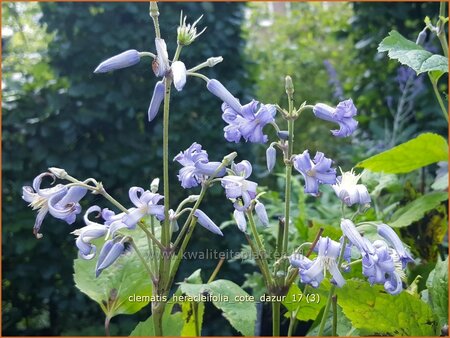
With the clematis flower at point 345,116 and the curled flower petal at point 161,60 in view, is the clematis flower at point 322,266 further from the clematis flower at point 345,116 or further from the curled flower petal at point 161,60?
the curled flower petal at point 161,60

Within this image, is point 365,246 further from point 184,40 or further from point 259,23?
point 259,23

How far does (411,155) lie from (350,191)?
528mm

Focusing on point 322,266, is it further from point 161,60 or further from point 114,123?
point 114,123

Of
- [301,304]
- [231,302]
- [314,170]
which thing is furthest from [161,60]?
[301,304]

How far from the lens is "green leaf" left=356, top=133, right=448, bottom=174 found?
1.32 metres

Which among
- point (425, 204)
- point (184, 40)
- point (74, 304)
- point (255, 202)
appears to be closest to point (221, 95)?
point (184, 40)

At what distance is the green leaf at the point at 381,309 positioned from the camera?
100cm

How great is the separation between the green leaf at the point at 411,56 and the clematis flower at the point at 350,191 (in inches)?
Answer: 8.6

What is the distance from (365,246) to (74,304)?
6.69 feet

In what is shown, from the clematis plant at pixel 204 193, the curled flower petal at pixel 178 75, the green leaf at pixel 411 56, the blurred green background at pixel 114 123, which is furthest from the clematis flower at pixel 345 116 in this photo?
the blurred green background at pixel 114 123

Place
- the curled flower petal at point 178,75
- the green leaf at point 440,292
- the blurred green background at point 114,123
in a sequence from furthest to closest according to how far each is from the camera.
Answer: the blurred green background at point 114,123, the green leaf at point 440,292, the curled flower petal at point 178,75

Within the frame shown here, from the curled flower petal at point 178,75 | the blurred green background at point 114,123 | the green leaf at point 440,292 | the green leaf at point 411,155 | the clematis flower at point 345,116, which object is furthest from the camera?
the blurred green background at point 114,123

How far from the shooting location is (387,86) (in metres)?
2.77

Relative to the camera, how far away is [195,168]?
2.97 ft
